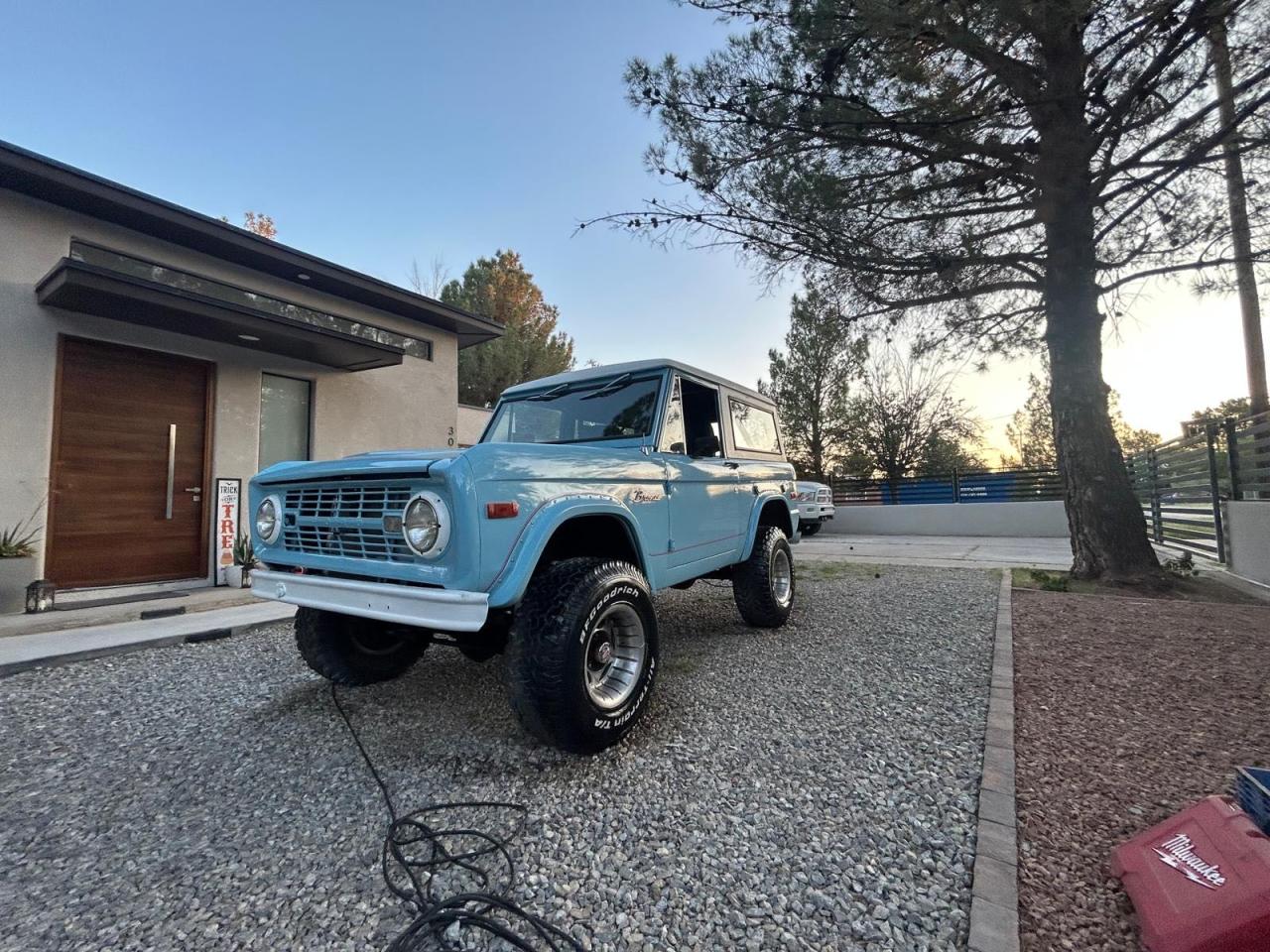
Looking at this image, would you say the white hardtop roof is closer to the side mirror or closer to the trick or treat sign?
the side mirror

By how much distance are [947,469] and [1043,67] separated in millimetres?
13877

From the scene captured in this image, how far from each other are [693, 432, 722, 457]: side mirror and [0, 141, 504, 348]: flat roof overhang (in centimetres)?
623

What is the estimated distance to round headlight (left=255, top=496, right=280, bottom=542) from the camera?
2551mm

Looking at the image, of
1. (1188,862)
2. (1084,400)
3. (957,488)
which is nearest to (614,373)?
(1188,862)

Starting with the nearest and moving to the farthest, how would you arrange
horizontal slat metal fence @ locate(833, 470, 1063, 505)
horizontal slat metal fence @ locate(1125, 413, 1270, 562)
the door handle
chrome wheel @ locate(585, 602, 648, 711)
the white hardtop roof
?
chrome wheel @ locate(585, 602, 648, 711) → the white hardtop roof → horizontal slat metal fence @ locate(1125, 413, 1270, 562) → the door handle → horizontal slat metal fence @ locate(833, 470, 1063, 505)

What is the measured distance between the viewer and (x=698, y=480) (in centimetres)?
332

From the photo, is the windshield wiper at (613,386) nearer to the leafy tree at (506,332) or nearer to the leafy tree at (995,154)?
the leafy tree at (995,154)

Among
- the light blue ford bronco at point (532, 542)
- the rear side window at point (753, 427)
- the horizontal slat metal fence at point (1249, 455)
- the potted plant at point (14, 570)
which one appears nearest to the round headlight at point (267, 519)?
the light blue ford bronco at point (532, 542)

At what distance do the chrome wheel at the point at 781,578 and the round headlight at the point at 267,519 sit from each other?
3.23 metres

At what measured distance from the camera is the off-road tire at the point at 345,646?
2.83 meters

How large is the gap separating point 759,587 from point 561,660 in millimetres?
2437

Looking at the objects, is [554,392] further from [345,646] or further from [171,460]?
[171,460]

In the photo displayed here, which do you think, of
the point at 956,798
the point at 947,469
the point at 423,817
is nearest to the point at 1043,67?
the point at 956,798

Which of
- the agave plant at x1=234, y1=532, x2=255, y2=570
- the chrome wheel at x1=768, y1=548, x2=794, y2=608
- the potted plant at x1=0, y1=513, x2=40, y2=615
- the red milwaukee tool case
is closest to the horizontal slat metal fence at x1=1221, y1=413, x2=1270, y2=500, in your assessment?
the chrome wheel at x1=768, y1=548, x2=794, y2=608
